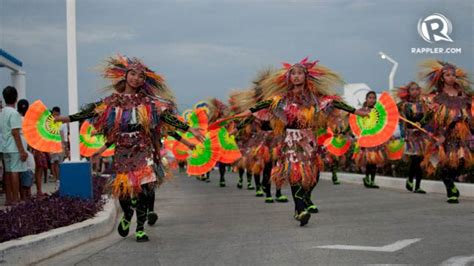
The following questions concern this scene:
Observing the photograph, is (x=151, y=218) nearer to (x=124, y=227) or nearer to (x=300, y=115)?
(x=124, y=227)

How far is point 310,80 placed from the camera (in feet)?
33.9

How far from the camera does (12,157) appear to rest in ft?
37.6

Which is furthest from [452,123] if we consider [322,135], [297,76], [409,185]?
[297,76]

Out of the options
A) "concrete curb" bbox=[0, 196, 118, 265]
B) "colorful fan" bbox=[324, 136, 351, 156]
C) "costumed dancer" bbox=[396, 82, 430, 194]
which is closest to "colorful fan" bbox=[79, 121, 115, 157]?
"concrete curb" bbox=[0, 196, 118, 265]

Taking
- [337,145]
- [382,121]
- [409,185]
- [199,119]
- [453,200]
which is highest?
[199,119]

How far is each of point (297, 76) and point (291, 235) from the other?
2.33 metres

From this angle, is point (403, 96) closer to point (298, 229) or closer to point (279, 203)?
point (279, 203)

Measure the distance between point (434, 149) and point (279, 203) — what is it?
9.68ft

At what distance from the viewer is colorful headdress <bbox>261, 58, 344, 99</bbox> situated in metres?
10.3

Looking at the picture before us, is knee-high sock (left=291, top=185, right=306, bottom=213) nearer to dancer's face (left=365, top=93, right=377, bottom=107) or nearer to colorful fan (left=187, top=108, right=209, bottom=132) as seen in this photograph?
colorful fan (left=187, top=108, right=209, bottom=132)

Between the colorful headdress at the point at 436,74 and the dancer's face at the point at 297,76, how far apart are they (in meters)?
3.89

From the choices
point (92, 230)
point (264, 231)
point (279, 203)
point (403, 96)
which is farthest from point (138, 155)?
point (403, 96)

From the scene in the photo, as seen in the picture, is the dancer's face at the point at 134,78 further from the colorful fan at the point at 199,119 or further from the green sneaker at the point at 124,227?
the colorful fan at the point at 199,119

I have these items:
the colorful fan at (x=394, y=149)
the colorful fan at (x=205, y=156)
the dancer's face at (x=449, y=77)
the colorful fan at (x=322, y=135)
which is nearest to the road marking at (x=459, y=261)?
the colorful fan at (x=205, y=156)
